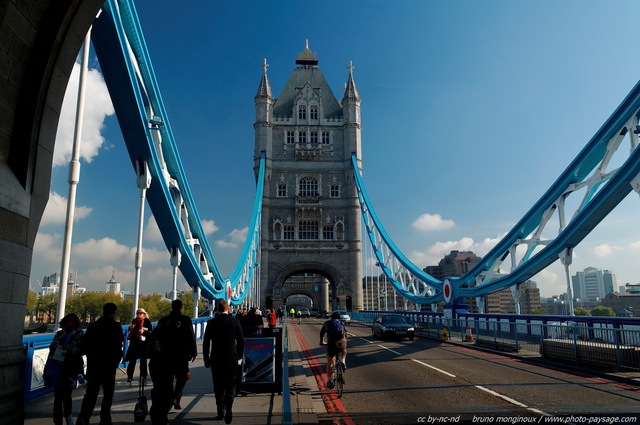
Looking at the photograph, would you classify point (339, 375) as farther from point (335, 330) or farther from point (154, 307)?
point (154, 307)

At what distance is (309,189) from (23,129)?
5157 centimetres

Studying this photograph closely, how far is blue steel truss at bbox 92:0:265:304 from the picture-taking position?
44.4 ft

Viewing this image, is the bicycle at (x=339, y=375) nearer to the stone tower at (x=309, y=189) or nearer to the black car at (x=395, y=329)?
the black car at (x=395, y=329)

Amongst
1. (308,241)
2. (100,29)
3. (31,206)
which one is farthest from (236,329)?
(308,241)

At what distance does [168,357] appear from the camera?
6.18m

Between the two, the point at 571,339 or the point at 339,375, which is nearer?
the point at 339,375

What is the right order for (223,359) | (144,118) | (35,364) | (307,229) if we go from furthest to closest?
(307,229) → (144,118) → (35,364) → (223,359)

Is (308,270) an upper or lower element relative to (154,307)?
upper

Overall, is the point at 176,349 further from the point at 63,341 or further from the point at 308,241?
the point at 308,241

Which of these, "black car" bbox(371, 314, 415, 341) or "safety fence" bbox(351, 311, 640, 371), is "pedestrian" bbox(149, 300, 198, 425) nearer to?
"safety fence" bbox(351, 311, 640, 371)

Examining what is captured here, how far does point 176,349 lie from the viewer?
6.26 m

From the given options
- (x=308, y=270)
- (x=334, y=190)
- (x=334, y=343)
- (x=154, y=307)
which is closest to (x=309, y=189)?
(x=334, y=190)

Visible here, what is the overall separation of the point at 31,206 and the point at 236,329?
3.15 metres

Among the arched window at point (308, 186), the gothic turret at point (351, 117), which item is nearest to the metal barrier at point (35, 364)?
the arched window at point (308, 186)
